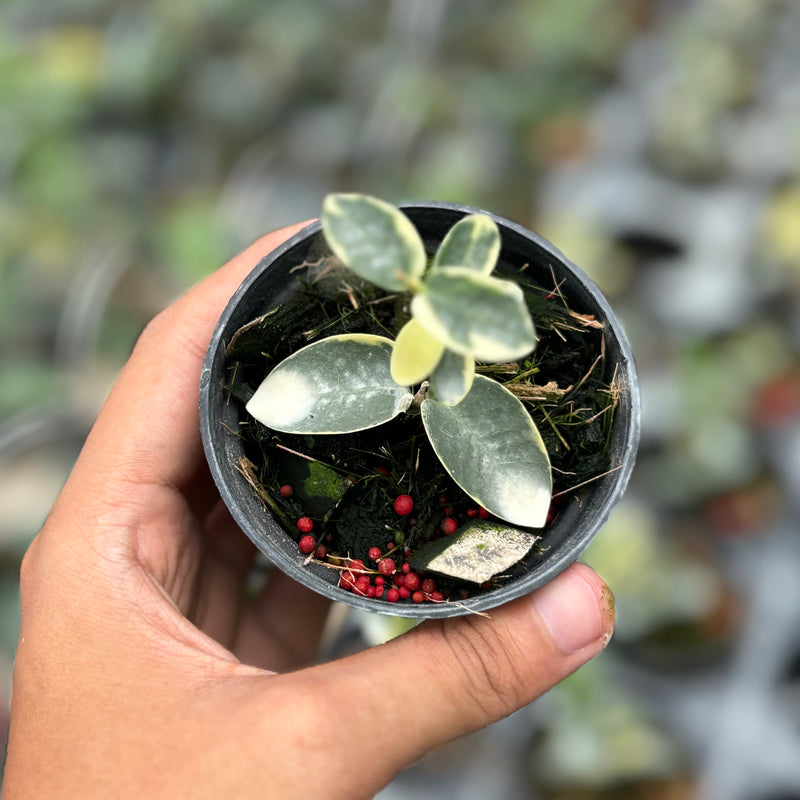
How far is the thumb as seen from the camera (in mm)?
745

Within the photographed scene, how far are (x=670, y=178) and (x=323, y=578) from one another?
147cm

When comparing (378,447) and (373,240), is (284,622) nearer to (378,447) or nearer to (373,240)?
(378,447)

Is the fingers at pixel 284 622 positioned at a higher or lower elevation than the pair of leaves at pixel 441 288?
lower

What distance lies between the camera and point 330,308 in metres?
0.82

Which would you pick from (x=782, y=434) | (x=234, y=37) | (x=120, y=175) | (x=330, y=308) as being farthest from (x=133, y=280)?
(x=782, y=434)

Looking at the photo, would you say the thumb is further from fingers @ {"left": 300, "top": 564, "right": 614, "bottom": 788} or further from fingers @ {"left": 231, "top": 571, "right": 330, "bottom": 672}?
fingers @ {"left": 231, "top": 571, "right": 330, "bottom": 672}

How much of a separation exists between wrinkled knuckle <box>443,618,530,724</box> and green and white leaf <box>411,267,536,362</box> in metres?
0.36

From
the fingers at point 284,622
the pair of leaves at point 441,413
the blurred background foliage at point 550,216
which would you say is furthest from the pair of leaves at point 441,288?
the blurred background foliage at point 550,216

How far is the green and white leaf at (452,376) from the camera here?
0.61m

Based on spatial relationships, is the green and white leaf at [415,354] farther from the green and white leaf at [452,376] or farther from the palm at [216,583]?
the palm at [216,583]

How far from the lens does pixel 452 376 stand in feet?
2.00

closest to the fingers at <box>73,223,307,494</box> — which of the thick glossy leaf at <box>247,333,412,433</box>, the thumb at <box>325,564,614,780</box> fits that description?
the thick glossy leaf at <box>247,333,412,433</box>

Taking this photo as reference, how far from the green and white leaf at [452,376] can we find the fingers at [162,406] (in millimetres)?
392

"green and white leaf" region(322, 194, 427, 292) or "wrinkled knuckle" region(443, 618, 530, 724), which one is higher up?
"green and white leaf" region(322, 194, 427, 292)
